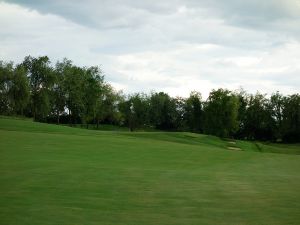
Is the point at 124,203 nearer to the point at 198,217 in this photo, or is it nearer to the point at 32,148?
the point at 198,217

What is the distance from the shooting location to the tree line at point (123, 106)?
3514 inches

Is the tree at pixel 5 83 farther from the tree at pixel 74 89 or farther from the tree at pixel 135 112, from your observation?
the tree at pixel 135 112

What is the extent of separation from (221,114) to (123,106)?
155 feet

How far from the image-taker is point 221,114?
9288cm

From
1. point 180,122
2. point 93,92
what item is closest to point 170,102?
point 180,122

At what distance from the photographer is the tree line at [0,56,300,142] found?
89250mm

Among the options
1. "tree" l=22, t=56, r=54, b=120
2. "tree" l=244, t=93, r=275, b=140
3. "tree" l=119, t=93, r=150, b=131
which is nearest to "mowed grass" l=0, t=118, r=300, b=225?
"tree" l=22, t=56, r=54, b=120

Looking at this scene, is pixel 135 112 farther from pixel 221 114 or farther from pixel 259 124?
pixel 221 114

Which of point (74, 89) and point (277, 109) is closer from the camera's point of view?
point (74, 89)

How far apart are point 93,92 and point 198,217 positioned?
301 feet

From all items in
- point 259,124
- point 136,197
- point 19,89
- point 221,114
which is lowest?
point 136,197

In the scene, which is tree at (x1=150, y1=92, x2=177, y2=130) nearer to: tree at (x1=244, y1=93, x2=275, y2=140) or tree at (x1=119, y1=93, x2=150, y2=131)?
tree at (x1=119, y1=93, x2=150, y2=131)

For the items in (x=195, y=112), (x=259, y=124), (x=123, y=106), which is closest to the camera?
(x=259, y=124)

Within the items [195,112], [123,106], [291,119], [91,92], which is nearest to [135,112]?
[123,106]
